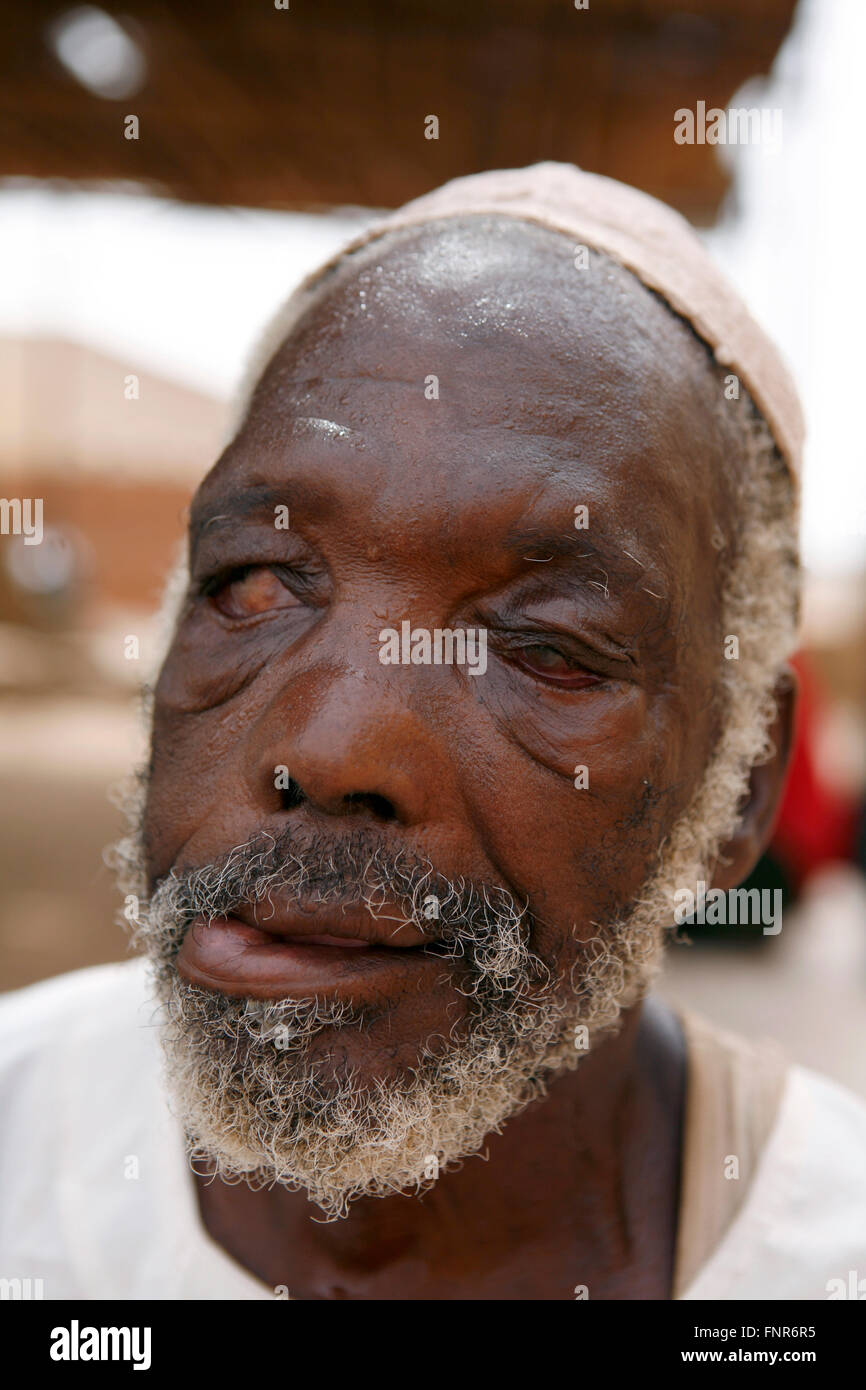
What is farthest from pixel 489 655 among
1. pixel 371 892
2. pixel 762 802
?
pixel 762 802

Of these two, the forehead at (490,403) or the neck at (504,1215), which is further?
the neck at (504,1215)

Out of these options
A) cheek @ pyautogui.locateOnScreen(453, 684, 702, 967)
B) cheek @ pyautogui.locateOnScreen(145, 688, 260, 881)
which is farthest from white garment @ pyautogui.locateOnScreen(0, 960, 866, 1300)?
cheek @ pyautogui.locateOnScreen(453, 684, 702, 967)

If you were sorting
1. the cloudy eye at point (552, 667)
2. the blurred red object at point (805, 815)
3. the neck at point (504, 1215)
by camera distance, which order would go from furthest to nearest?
1. the blurred red object at point (805, 815)
2. the neck at point (504, 1215)
3. the cloudy eye at point (552, 667)

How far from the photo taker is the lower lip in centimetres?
128

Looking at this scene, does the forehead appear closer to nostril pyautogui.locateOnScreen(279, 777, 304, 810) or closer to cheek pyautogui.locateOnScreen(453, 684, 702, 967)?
cheek pyautogui.locateOnScreen(453, 684, 702, 967)

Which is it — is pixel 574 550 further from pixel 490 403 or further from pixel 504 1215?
pixel 504 1215

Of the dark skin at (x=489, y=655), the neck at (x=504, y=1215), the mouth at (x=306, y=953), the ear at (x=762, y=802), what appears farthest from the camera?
the ear at (x=762, y=802)

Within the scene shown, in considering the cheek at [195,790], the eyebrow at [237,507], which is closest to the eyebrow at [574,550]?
the eyebrow at [237,507]

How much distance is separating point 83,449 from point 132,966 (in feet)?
66.0

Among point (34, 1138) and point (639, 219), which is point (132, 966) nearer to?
point (34, 1138)

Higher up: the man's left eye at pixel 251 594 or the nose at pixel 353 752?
the man's left eye at pixel 251 594

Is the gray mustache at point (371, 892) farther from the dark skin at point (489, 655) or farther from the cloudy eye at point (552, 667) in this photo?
the cloudy eye at point (552, 667)

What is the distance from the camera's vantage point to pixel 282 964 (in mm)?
1298

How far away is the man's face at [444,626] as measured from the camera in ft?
4.36
